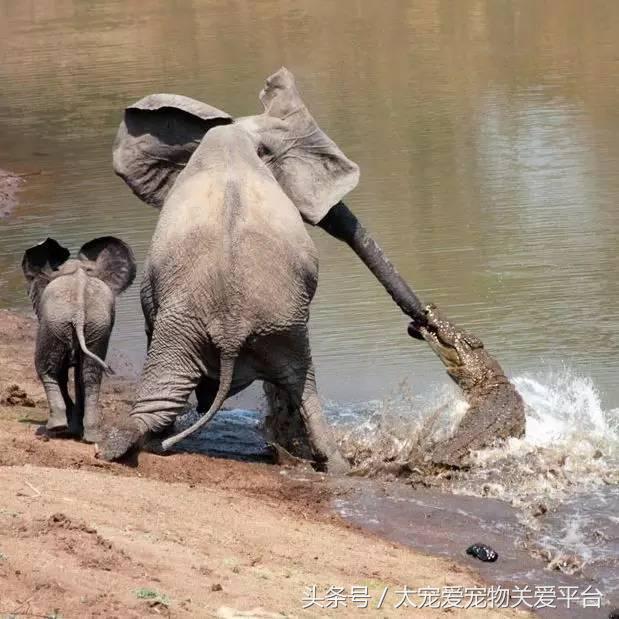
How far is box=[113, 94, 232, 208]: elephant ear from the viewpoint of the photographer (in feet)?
31.6

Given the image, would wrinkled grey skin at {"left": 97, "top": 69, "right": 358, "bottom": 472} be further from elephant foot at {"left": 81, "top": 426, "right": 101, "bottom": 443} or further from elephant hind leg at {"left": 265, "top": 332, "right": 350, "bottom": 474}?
elephant foot at {"left": 81, "top": 426, "right": 101, "bottom": 443}

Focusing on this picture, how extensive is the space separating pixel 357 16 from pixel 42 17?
9.71 metres

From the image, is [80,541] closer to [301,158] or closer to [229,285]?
[229,285]

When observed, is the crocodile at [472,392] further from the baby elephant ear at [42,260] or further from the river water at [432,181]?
the baby elephant ear at [42,260]

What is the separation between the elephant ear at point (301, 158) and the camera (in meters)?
9.56

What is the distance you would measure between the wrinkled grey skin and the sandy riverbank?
37cm

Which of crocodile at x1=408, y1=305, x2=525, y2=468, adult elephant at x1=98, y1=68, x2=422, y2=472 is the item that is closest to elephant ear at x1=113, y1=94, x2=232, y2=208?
adult elephant at x1=98, y1=68, x2=422, y2=472

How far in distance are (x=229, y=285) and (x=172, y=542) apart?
2090 millimetres

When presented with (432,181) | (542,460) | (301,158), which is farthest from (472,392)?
(432,181)

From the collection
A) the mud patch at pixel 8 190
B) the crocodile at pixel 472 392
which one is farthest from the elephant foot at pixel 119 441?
the mud patch at pixel 8 190

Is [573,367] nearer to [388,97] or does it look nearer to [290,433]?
[290,433]

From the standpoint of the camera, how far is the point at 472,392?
9.97m

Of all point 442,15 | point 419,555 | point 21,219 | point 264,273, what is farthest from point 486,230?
point 442,15

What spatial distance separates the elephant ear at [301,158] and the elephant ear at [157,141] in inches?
13.4
